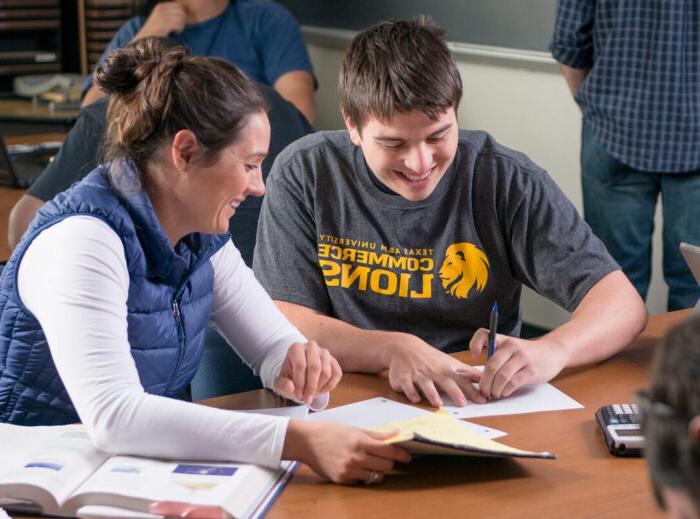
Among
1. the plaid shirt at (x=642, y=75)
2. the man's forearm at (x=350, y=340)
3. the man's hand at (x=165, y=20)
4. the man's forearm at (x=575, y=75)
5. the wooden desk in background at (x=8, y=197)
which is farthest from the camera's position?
the man's hand at (x=165, y=20)

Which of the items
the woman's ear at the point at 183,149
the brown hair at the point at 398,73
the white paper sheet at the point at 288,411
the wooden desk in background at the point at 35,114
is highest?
the brown hair at the point at 398,73

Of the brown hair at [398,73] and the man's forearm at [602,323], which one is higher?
the brown hair at [398,73]

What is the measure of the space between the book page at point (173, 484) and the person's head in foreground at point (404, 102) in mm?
690

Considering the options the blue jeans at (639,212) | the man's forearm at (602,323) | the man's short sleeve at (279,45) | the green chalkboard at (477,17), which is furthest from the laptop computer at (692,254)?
the man's short sleeve at (279,45)

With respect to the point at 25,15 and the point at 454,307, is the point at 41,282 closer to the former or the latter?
the point at 454,307

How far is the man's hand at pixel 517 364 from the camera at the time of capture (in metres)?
1.68

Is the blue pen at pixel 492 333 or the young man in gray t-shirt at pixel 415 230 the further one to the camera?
the young man in gray t-shirt at pixel 415 230

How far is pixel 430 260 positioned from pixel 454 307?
10 centimetres

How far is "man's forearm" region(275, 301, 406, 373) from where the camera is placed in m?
1.79

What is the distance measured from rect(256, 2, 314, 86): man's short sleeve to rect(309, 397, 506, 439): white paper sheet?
2459 millimetres

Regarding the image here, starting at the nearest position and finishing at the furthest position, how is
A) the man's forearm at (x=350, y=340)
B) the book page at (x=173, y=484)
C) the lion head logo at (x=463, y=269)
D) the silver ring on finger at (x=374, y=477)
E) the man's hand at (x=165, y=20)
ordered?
the book page at (x=173, y=484) → the silver ring on finger at (x=374, y=477) → the man's forearm at (x=350, y=340) → the lion head logo at (x=463, y=269) → the man's hand at (x=165, y=20)

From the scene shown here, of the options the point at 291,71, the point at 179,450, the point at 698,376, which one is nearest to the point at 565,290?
the point at 179,450

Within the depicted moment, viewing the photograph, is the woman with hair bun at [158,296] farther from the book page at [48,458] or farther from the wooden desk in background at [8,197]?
the wooden desk in background at [8,197]

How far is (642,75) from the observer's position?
3.03 m
